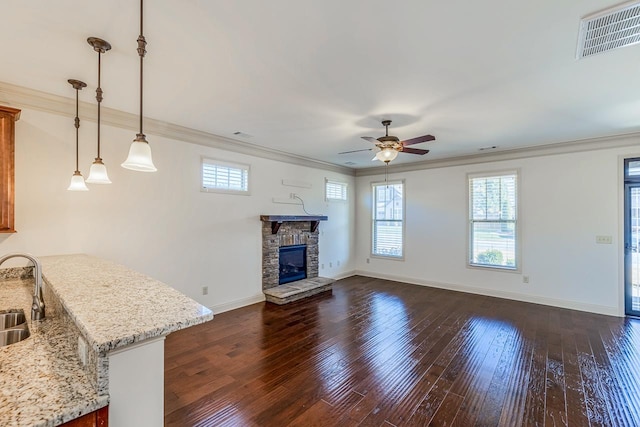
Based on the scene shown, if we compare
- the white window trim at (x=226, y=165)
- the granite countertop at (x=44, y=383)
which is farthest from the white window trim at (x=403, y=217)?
the granite countertop at (x=44, y=383)

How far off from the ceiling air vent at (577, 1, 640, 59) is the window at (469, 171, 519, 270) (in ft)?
11.8

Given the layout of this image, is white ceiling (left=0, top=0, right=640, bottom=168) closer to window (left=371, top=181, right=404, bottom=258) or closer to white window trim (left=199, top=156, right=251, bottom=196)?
white window trim (left=199, top=156, right=251, bottom=196)

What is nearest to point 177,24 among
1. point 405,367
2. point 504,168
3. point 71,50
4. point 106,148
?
point 71,50

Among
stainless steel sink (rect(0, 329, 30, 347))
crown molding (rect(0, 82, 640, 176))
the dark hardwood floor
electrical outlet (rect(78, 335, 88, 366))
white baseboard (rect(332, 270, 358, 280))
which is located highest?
crown molding (rect(0, 82, 640, 176))

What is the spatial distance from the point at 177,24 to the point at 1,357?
2051 millimetres

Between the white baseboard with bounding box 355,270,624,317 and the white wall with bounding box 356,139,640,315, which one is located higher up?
the white wall with bounding box 356,139,640,315

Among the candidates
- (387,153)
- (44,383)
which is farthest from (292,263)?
(44,383)

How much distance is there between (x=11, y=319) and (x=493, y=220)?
6.56 meters

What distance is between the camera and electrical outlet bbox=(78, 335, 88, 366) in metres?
1.09

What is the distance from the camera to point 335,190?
699 centimetres

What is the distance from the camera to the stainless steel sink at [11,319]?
5.84 feet

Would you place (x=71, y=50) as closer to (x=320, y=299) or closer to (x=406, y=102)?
(x=406, y=102)

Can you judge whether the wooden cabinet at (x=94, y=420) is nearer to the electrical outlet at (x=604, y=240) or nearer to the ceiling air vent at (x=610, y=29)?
the ceiling air vent at (x=610, y=29)

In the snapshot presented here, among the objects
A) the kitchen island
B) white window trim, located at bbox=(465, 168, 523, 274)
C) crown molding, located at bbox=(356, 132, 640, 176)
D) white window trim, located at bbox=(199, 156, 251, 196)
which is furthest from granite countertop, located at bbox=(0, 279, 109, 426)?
crown molding, located at bbox=(356, 132, 640, 176)
